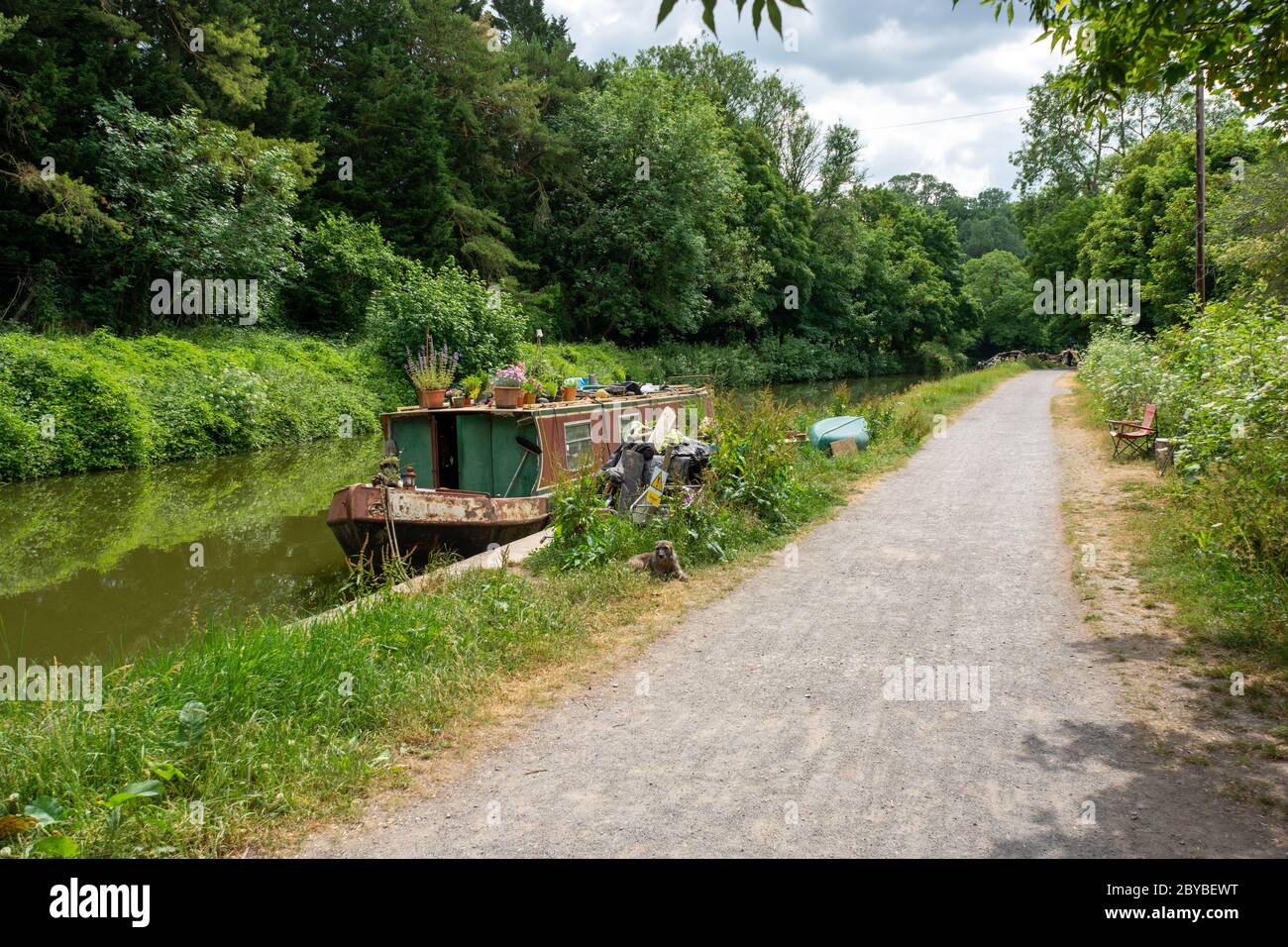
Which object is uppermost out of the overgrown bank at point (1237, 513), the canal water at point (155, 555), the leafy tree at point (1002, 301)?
the leafy tree at point (1002, 301)

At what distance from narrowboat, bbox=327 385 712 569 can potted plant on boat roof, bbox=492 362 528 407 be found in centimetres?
23

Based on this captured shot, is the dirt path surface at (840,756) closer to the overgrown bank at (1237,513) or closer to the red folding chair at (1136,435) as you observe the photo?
the overgrown bank at (1237,513)

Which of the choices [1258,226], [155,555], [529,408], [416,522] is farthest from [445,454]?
[1258,226]

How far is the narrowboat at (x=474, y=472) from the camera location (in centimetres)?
949

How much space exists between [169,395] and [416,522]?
13009mm

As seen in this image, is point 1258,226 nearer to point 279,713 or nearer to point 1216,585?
point 1216,585

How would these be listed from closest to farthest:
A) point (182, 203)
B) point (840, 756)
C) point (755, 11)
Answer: point (755, 11) → point (840, 756) → point (182, 203)

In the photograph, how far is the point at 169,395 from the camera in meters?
19.3

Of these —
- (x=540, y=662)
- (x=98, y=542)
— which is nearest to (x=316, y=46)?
(x=98, y=542)

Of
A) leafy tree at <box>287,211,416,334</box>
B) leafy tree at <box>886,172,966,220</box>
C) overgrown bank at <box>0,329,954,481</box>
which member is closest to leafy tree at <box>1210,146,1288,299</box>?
overgrown bank at <box>0,329,954,481</box>

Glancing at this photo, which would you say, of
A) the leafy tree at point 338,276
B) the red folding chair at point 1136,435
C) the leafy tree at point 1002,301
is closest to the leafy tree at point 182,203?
the leafy tree at point 338,276

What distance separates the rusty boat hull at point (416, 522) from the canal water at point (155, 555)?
2.46 feet

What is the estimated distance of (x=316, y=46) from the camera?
34.6 meters

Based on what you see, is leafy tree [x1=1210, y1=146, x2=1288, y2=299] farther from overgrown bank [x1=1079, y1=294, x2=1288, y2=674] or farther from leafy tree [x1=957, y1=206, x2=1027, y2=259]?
leafy tree [x1=957, y1=206, x2=1027, y2=259]
